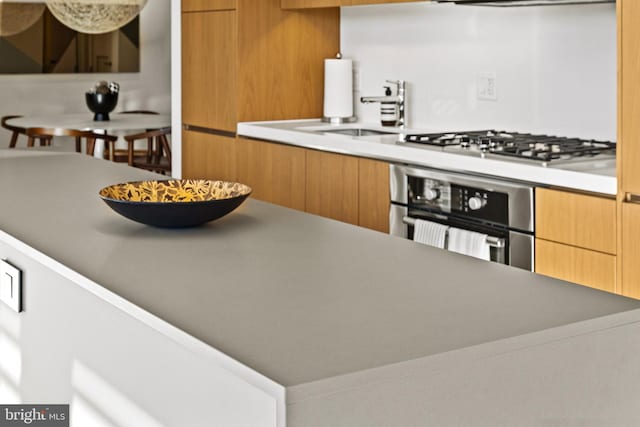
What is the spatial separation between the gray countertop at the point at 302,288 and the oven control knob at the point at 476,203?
1.38 meters

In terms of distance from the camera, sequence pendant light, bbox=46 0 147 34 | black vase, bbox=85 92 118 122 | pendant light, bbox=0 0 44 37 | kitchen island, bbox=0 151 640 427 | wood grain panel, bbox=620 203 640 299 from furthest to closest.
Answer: pendant light, bbox=0 0 44 37 → black vase, bbox=85 92 118 122 → pendant light, bbox=46 0 147 34 → wood grain panel, bbox=620 203 640 299 → kitchen island, bbox=0 151 640 427

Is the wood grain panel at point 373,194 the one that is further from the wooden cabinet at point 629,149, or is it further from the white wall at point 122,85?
the white wall at point 122,85

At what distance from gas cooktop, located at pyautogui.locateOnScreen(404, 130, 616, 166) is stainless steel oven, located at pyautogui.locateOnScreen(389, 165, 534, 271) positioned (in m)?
0.13

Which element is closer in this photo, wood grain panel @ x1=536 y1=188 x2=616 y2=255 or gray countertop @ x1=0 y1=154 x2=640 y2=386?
gray countertop @ x1=0 y1=154 x2=640 y2=386

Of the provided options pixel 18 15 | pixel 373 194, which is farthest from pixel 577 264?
pixel 18 15

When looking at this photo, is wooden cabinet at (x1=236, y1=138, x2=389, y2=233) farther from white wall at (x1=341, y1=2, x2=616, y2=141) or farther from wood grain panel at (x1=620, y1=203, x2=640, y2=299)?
wood grain panel at (x1=620, y1=203, x2=640, y2=299)

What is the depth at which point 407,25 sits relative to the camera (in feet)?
15.4

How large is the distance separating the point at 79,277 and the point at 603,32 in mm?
2602

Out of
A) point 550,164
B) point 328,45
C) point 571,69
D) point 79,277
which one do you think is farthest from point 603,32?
point 79,277

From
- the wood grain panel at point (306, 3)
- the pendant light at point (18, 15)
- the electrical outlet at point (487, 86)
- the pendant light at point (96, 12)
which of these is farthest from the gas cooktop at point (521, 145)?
the pendant light at point (18, 15)

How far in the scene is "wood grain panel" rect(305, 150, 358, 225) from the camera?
410 centimetres

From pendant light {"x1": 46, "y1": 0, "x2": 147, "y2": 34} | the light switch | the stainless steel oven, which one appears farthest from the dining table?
the light switch

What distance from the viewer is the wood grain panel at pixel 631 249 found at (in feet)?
9.37

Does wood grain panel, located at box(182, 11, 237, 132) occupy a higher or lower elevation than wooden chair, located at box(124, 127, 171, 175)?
higher
